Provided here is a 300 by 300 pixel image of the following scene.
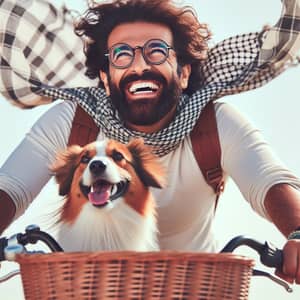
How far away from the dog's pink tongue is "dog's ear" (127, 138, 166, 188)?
0.15 meters

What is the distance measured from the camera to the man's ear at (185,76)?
2.71 meters

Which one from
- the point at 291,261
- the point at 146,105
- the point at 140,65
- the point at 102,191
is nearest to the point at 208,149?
the point at 146,105

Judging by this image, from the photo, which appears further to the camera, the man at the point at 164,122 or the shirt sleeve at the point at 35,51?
the shirt sleeve at the point at 35,51

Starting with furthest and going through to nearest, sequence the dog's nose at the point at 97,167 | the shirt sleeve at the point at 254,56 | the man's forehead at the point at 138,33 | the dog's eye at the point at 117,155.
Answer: the shirt sleeve at the point at 254,56 < the man's forehead at the point at 138,33 < the dog's eye at the point at 117,155 < the dog's nose at the point at 97,167

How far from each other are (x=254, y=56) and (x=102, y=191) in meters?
1.26

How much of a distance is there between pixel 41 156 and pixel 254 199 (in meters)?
0.77

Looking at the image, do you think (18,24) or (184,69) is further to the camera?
(18,24)

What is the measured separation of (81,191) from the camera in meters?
1.94

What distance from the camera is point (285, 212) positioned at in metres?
2.09

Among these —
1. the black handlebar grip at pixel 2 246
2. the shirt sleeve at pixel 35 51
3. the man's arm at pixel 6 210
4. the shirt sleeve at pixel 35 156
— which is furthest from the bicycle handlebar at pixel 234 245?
the shirt sleeve at pixel 35 51

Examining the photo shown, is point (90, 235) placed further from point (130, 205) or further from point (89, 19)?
point (89, 19)

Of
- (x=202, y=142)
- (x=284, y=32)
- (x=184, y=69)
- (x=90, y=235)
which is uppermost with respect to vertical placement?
(x=284, y=32)

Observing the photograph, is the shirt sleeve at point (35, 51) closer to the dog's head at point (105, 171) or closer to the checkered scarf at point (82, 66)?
the checkered scarf at point (82, 66)

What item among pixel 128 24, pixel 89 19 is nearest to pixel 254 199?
pixel 128 24
